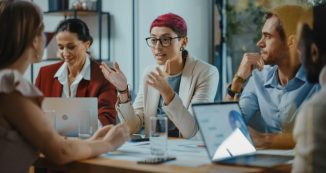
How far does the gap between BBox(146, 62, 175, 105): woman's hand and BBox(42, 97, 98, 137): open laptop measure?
306 mm

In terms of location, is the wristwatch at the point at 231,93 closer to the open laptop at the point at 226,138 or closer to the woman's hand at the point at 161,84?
the woman's hand at the point at 161,84

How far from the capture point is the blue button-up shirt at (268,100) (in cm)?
198

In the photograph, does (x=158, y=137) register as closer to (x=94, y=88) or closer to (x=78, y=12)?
(x=94, y=88)

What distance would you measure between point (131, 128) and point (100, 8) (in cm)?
201

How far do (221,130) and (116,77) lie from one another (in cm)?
105

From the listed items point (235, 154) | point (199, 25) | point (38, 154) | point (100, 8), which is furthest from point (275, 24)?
point (100, 8)

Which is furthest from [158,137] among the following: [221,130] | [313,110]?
[313,110]

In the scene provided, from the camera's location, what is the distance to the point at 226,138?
64.9 inches

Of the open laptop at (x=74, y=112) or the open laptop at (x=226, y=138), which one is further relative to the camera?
the open laptop at (x=74, y=112)

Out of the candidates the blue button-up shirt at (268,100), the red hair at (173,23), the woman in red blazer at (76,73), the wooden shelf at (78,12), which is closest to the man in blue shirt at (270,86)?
the blue button-up shirt at (268,100)

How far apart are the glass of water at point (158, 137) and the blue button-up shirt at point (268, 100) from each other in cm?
31

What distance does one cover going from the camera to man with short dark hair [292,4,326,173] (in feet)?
3.92

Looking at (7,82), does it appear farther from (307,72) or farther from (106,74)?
(106,74)

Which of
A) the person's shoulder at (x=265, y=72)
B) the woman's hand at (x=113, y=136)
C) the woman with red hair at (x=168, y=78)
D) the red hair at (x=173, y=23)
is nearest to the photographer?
the woman's hand at (x=113, y=136)
